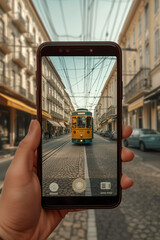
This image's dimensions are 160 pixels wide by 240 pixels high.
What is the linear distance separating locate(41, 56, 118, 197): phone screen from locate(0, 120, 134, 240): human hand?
0.19 metres

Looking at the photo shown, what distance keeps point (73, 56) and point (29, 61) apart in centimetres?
2392

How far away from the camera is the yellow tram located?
2841 mm

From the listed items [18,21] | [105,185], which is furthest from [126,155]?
[18,21]

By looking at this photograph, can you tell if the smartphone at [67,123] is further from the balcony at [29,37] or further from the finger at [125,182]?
the balcony at [29,37]

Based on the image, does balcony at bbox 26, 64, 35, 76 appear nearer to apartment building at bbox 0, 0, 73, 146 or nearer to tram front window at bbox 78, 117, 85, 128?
apartment building at bbox 0, 0, 73, 146

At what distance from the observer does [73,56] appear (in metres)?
2.16

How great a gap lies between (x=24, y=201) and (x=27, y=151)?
445 mm

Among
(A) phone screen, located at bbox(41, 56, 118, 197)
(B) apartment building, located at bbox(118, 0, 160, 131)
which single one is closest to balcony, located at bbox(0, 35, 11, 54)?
(B) apartment building, located at bbox(118, 0, 160, 131)

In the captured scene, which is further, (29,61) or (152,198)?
(29,61)

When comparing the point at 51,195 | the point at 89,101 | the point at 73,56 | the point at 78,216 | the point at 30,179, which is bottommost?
the point at 78,216

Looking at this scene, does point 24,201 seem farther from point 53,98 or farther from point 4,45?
point 4,45

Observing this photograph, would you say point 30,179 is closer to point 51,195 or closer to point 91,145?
point 51,195

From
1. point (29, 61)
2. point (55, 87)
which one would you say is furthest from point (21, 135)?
point (55, 87)

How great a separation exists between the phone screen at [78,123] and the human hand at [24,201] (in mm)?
185
